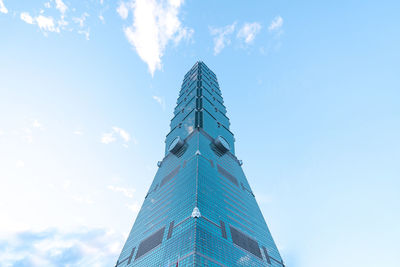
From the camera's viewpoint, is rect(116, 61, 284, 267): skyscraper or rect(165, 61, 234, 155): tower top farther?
rect(165, 61, 234, 155): tower top

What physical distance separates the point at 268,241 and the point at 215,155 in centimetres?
5569

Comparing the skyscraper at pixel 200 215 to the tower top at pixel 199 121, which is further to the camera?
the tower top at pixel 199 121

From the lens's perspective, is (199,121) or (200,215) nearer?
(200,215)

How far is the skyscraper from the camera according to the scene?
3228 inches

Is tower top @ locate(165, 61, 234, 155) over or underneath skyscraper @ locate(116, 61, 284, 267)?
over

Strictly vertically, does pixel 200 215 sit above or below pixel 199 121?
below

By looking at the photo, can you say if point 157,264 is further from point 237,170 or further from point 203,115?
point 203,115

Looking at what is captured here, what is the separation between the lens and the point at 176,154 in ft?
511

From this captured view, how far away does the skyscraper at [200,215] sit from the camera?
82.0 metres

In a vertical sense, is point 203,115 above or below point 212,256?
above

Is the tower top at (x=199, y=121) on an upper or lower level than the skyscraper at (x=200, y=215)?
upper

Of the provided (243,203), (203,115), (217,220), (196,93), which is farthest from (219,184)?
(196,93)

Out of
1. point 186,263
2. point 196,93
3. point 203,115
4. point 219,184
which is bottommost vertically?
point 186,263

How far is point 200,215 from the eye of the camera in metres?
88.7
